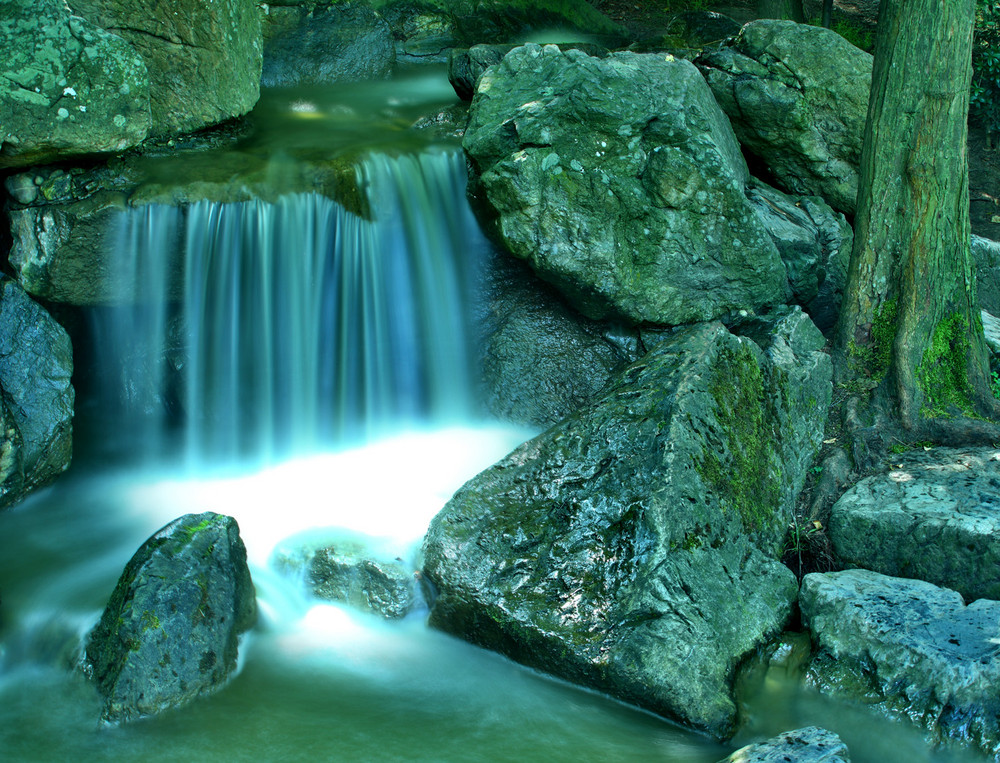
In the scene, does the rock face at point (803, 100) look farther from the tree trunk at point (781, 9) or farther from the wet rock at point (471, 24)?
the wet rock at point (471, 24)

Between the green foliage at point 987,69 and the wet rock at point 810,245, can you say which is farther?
the green foliage at point 987,69

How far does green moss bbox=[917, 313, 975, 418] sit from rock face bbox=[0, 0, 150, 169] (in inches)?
234

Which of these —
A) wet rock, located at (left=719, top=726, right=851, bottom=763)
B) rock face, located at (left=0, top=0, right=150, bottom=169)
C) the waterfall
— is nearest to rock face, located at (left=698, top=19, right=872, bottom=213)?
the waterfall

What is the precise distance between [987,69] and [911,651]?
307 inches

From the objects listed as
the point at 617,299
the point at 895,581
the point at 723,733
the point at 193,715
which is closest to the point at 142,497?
the point at 193,715

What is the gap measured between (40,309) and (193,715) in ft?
11.4

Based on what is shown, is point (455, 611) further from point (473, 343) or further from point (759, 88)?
point (759, 88)

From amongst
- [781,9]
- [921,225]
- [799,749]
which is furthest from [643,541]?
[781,9]

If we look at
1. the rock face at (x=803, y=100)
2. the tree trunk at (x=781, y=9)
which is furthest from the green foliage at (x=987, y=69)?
the rock face at (x=803, y=100)

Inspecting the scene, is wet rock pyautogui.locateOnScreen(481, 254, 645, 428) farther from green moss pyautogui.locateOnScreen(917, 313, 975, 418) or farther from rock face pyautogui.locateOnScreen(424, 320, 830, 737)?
green moss pyautogui.locateOnScreen(917, 313, 975, 418)

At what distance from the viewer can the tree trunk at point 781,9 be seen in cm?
1027

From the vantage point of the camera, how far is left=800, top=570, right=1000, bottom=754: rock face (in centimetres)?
351

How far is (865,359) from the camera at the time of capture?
5.71m

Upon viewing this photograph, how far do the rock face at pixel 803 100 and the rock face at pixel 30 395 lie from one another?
5931mm
